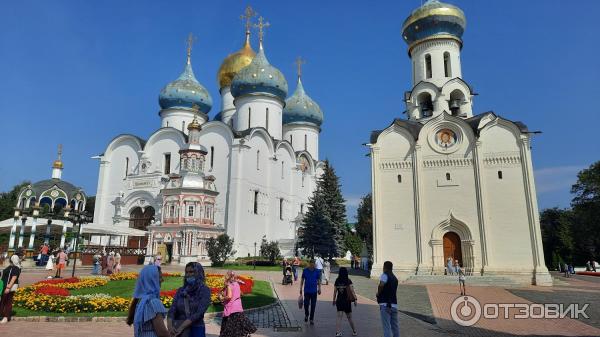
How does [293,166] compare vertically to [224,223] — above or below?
above

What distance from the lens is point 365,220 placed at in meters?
44.8

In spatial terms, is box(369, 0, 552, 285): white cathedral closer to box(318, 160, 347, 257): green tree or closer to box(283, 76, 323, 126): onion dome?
box(318, 160, 347, 257): green tree

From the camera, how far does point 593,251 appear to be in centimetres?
3562

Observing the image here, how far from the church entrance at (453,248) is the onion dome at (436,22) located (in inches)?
461

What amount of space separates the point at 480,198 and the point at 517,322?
1151 cm

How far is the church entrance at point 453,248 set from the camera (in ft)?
64.0

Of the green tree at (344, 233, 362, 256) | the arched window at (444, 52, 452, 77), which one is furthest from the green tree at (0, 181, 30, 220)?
the arched window at (444, 52, 452, 77)

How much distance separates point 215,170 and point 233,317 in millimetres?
25682

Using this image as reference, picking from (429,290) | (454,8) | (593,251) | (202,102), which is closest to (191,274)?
(429,290)

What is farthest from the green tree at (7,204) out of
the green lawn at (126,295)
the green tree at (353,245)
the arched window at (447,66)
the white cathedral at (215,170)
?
the arched window at (447,66)

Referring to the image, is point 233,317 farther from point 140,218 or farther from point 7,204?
point 7,204

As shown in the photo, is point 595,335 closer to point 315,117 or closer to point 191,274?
point 191,274

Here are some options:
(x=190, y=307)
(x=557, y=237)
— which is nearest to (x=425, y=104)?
(x=190, y=307)

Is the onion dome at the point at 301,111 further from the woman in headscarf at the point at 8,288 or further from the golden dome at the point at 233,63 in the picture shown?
the woman in headscarf at the point at 8,288
